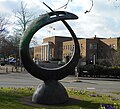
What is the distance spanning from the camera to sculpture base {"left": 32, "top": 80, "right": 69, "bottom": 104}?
14.9m

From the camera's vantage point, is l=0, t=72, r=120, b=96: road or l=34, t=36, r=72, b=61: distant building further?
l=34, t=36, r=72, b=61: distant building

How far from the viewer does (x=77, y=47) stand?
16.2 m

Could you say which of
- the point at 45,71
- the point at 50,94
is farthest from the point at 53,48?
the point at 50,94

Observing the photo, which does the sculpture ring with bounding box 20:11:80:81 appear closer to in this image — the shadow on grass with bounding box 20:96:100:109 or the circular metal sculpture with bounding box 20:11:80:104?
the circular metal sculpture with bounding box 20:11:80:104

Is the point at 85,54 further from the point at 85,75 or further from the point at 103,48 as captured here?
the point at 85,75

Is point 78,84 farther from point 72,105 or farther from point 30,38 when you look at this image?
point 72,105

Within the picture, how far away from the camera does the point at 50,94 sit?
49.2ft

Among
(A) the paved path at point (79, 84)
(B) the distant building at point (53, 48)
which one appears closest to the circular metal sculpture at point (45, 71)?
(A) the paved path at point (79, 84)

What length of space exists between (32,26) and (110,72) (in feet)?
109

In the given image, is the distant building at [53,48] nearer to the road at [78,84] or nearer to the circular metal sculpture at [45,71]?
the road at [78,84]

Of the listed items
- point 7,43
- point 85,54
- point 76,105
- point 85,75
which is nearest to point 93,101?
point 76,105

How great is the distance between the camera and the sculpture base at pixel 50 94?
48.9ft

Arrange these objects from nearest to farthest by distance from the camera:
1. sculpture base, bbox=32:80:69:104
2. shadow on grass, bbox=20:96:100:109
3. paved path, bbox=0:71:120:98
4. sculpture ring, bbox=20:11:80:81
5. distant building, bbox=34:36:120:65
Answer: shadow on grass, bbox=20:96:100:109 → sculpture base, bbox=32:80:69:104 → sculpture ring, bbox=20:11:80:81 → paved path, bbox=0:71:120:98 → distant building, bbox=34:36:120:65

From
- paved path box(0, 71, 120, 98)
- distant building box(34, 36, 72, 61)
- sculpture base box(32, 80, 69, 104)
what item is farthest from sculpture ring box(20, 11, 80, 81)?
distant building box(34, 36, 72, 61)
